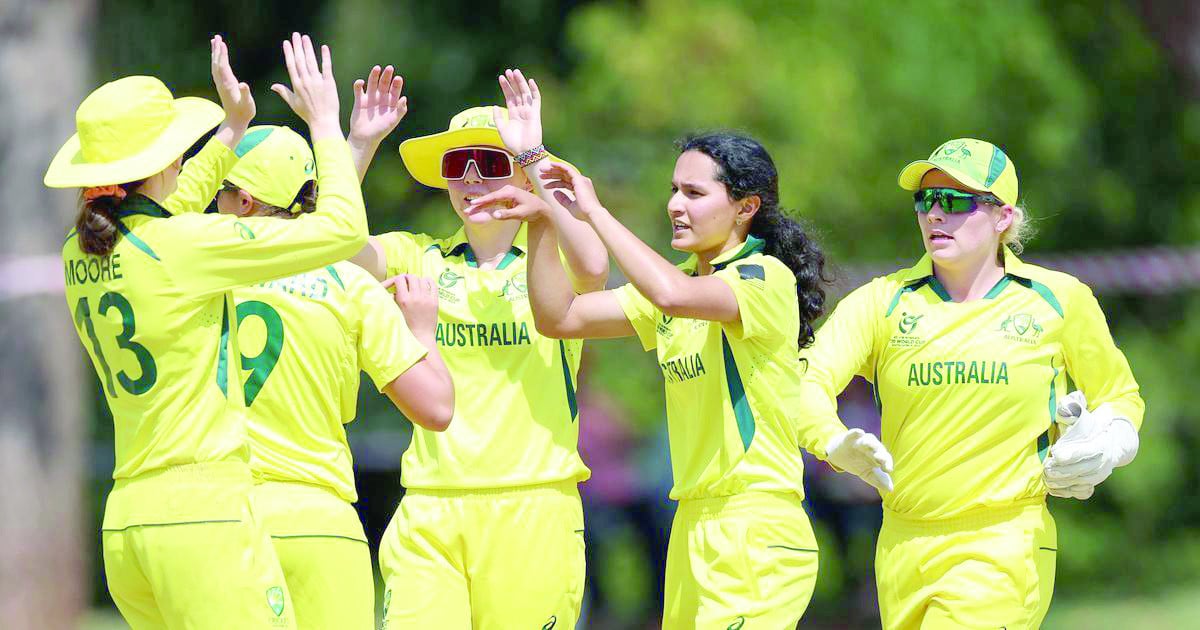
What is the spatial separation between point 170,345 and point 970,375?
2.55m

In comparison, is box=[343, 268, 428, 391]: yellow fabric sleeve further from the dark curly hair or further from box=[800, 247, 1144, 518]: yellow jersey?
box=[800, 247, 1144, 518]: yellow jersey

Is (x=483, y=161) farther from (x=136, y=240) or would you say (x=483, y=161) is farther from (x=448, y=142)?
(x=136, y=240)

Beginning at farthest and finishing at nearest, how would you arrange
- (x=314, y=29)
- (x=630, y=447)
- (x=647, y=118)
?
(x=314, y=29) < (x=647, y=118) < (x=630, y=447)

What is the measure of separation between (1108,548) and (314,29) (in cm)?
773

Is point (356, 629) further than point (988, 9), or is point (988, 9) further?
point (988, 9)

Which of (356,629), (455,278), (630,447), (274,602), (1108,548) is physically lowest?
(1108,548)

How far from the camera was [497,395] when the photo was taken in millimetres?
5566

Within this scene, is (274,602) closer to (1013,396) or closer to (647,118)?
(1013,396)

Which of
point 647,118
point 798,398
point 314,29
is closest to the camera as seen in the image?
point 798,398

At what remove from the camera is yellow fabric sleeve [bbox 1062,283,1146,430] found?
5.55m

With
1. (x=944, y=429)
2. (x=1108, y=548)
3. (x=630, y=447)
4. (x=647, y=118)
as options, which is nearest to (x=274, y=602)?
(x=944, y=429)

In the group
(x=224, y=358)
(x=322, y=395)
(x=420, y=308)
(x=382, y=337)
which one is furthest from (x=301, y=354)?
(x=224, y=358)

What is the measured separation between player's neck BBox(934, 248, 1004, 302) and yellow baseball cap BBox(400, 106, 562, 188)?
1553mm

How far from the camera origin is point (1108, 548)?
13336 millimetres
